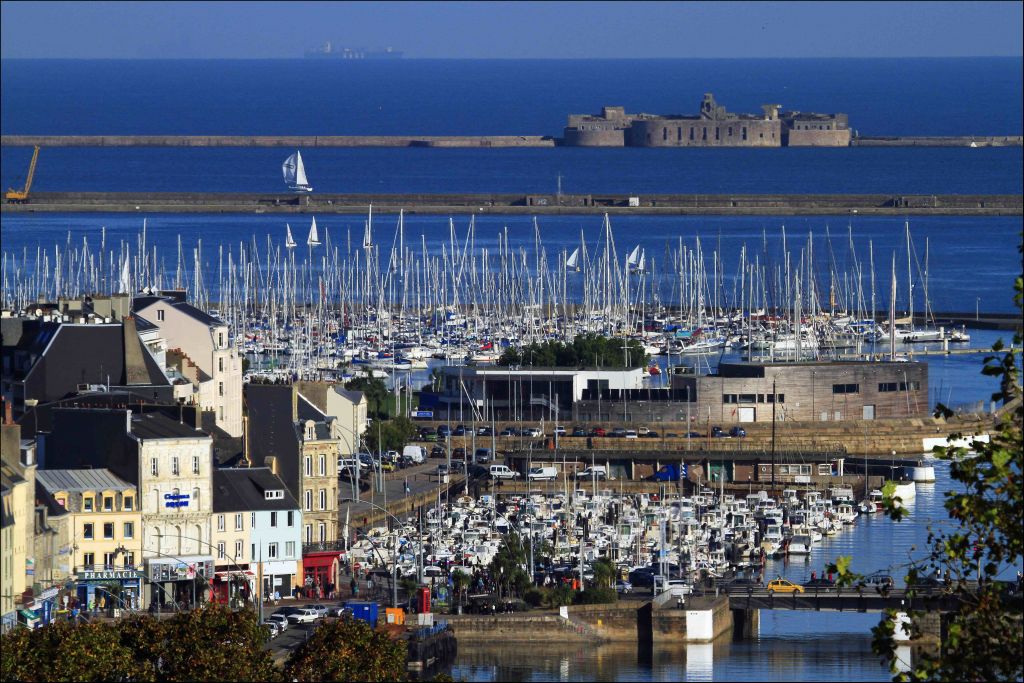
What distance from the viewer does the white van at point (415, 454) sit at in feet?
176

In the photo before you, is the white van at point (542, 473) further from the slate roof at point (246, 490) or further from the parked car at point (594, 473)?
the slate roof at point (246, 490)

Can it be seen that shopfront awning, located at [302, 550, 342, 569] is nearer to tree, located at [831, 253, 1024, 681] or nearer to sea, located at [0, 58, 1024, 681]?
sea, located at [0, 58, 1024, 681]

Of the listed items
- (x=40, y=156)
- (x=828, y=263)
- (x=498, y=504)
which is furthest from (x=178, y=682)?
(x=40, y=156)

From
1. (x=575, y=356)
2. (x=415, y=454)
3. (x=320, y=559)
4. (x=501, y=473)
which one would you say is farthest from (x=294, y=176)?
(x=320, y=559)

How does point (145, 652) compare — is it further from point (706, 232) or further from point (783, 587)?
point (706, 232)

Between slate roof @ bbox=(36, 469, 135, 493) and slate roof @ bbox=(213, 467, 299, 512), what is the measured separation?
136cm

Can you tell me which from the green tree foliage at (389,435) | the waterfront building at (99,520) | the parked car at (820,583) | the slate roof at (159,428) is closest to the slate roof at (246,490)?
the slate roof at (159,428)

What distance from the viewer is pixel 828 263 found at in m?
99.6

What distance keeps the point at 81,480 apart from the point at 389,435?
16492mm

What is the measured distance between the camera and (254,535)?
38.1 meters

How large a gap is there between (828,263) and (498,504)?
5278 cm

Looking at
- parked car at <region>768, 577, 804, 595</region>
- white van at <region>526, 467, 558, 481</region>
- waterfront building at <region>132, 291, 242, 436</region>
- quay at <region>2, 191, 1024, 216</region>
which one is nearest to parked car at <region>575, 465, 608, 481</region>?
white van at <region>526, 467, 558, 481</region>

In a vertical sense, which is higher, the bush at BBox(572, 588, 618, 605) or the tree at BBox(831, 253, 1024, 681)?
the tree at BBox(831, 253, 1024, 681)

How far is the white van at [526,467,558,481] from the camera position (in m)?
52.1
